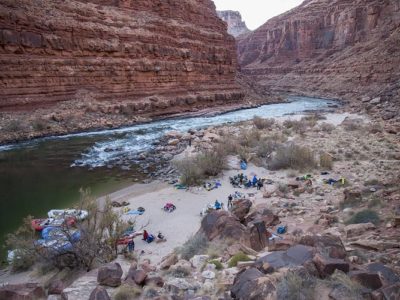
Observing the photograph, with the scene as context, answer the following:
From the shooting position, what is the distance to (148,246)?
23.4ft

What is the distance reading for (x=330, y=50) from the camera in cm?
7738

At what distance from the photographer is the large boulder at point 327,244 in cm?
459

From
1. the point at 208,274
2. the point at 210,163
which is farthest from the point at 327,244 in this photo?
the point at 210,163

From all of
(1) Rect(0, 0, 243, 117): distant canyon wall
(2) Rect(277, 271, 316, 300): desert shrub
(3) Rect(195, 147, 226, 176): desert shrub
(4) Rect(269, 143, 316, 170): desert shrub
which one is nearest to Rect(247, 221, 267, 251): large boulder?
(2) Rect(277, 271, 316, 300): desert shrub

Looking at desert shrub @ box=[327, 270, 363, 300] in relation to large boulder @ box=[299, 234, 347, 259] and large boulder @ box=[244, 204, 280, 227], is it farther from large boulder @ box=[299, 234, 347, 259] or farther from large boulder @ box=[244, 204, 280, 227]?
large boulder @ box=[244, 204, 280, 227]

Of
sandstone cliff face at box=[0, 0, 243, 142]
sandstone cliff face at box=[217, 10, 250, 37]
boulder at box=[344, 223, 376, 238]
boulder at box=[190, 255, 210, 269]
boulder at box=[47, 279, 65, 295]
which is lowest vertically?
boulder at box=[47, 279, 65, 295]

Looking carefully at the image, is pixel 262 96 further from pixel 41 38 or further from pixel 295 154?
pixel 295 154

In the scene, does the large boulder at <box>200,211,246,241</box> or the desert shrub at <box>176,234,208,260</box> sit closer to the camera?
the desert shrub at <box>176,234,208,260</box>

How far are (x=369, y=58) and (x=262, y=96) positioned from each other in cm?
1718

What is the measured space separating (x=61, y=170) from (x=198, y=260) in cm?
1051

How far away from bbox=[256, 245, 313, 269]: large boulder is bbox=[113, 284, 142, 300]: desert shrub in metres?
1.60

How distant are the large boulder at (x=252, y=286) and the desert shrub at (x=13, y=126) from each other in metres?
19.9

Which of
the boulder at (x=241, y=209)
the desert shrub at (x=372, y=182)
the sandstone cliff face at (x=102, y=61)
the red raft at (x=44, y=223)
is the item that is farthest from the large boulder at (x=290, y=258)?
the sandstone cliff face at (x=102, y=61)

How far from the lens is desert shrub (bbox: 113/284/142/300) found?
14.9 ft
